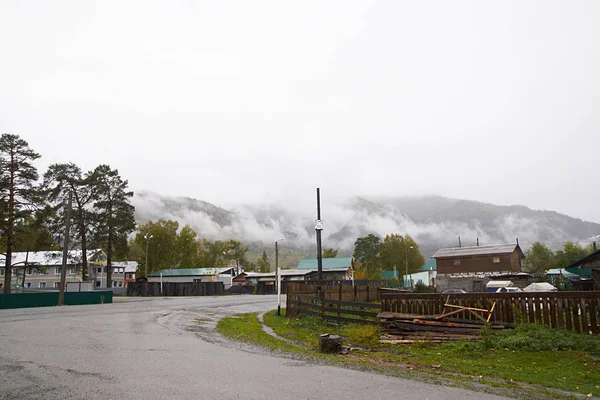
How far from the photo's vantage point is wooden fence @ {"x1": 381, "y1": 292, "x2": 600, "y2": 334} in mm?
14016

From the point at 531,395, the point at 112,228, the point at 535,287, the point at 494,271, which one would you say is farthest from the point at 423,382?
the point at 494,271

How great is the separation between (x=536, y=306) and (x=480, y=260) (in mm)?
69494

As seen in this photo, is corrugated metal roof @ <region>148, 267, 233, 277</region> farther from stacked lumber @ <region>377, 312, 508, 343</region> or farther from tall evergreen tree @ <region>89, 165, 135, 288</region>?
stacked lumber @ <region>377, 312, 508, 343</region>

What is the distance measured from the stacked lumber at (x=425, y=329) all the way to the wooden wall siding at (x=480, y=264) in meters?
68.7

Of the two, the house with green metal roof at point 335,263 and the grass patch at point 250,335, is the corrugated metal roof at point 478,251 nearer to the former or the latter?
the house with green metal roof at point 335,263

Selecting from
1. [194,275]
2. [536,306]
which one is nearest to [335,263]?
[194,275]

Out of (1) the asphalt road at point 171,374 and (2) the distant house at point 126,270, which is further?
(2) the distant house at point 126,270

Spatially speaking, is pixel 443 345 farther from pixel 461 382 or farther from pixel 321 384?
pixel 321 384

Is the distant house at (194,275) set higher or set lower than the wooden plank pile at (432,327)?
higher

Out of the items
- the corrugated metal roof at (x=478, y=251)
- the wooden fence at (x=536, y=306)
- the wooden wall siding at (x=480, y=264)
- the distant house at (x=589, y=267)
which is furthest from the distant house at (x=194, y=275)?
the wooden fence at (x=536, y=306)

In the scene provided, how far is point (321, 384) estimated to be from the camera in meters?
8.90

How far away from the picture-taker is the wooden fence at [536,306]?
14.0 m

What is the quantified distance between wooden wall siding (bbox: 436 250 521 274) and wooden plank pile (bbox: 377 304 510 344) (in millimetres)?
68039

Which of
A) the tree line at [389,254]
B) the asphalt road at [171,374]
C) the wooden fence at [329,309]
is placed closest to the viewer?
the asphalt road at [171,374]
